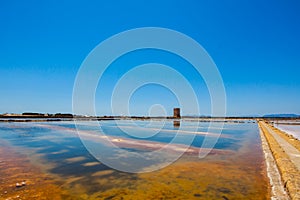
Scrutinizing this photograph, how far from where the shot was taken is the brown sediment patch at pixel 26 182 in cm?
531

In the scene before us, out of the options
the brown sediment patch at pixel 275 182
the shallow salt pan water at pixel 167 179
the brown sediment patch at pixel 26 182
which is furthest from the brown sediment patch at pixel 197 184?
the brown sediment patch at pixel 26 182

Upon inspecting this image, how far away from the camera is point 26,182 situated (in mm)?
6270

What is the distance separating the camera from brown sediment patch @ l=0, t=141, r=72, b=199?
17.4 ft

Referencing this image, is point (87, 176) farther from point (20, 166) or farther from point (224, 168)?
point (224, 168)

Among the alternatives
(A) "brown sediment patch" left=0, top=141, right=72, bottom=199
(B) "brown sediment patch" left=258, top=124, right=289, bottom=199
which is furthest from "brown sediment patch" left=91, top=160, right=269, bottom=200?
(A) "brown sediment patch" left=0, top=141, right=72, bottom=199

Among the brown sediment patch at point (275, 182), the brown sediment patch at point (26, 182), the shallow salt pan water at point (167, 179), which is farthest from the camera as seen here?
the shallow salt pan water at point (167, 179)

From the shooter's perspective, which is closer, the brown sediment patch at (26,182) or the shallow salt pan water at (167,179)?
the brown sediment patch at (26,182)

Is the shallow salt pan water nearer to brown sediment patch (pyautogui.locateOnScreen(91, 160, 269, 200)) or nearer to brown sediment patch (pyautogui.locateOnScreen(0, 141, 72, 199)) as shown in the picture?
brown sediment patch (pyautogui.locateOnScreen(91, 160, 269, 200))

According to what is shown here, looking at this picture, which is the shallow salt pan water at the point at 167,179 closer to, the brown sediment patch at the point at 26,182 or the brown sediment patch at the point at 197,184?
the brown sediment patch at the point at 197,184

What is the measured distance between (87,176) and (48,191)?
1563 millimetres

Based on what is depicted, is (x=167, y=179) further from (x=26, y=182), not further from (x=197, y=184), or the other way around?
(x=26, y=182)

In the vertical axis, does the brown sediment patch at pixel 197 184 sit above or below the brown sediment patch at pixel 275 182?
below

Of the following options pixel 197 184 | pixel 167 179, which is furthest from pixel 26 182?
pixel 197 184

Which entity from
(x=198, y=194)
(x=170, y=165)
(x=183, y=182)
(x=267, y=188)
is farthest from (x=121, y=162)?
(x=267, y=188)
